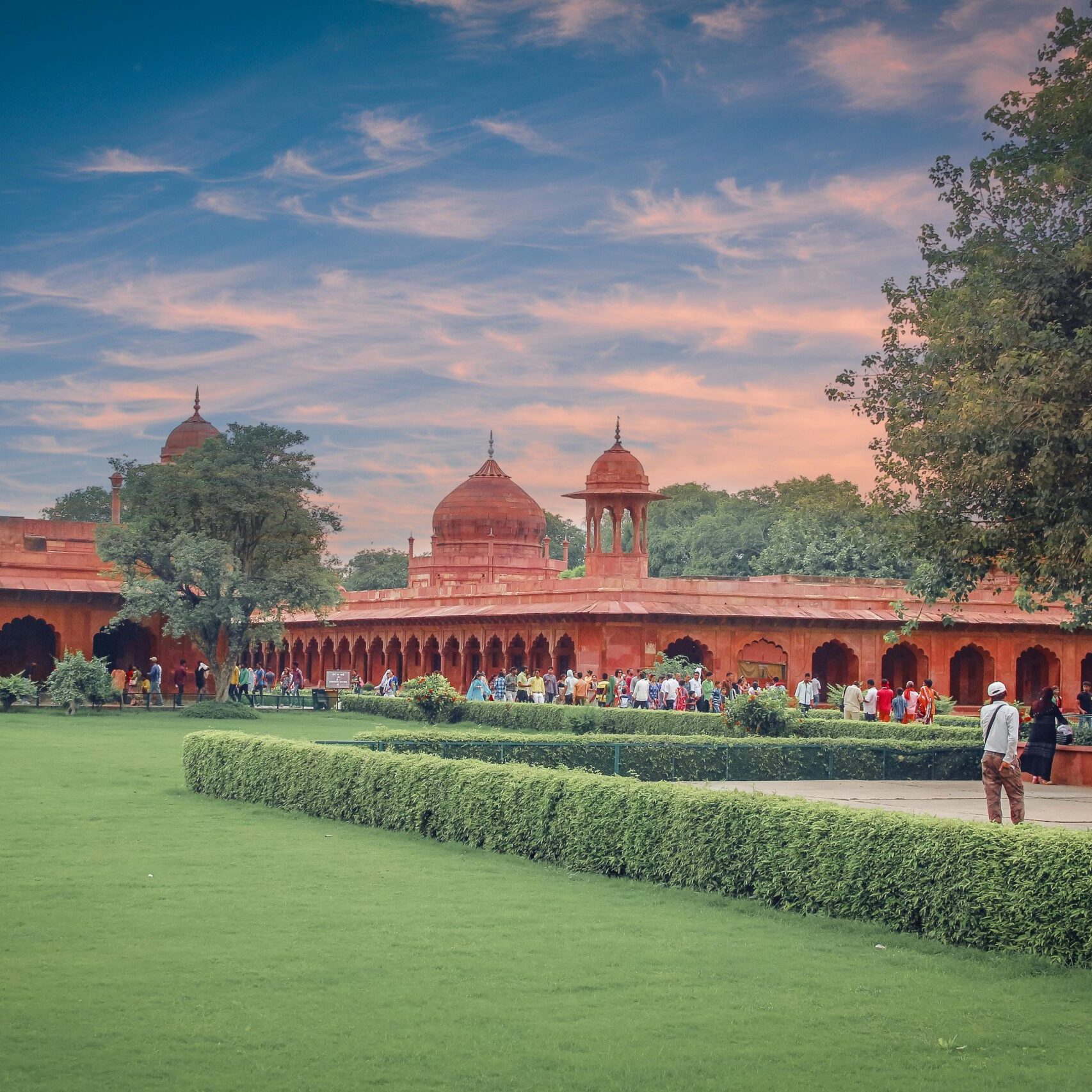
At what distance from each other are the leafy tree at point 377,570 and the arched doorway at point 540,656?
4022 centimetres

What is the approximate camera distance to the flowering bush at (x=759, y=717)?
19766 mm

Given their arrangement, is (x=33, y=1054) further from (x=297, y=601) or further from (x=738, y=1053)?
(x=297, y=601)

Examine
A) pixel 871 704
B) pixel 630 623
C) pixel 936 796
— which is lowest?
pixel 936 796

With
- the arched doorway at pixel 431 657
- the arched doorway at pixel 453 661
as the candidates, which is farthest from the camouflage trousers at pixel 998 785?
the arched doorway at pixel 431 657

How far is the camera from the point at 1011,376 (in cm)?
1359

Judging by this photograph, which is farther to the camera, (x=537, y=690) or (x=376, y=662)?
(x=376, y=662)

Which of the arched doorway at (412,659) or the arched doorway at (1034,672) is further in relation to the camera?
the arched doorway at (412,659)

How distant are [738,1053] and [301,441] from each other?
2607 centimetres

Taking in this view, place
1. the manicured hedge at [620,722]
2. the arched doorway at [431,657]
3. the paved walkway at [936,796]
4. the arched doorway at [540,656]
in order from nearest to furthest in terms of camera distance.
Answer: the paved walkway at [936,796], the manicured hedge at [620,722], the arched doorway at [540,656], the arched doorway at [431,657]

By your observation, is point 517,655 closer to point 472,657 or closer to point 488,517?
point 472,657

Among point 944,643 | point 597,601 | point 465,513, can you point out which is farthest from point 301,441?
point 465,513

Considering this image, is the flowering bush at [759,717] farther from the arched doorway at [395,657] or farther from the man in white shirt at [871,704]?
the arched doorway at [395,657]

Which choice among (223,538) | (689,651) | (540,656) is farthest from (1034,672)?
(223,538)

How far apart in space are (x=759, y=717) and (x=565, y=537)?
64.9 metres
